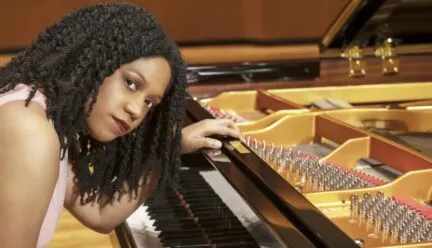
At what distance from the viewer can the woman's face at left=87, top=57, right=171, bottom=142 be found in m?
1.36

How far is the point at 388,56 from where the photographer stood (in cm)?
314

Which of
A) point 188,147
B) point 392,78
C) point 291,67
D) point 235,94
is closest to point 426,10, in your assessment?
point 392,78

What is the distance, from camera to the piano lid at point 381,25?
2.67 metres

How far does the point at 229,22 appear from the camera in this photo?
3709mm

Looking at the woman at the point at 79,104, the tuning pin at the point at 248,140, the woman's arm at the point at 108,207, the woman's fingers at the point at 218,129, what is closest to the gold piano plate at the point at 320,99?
the tuning pin at the point at 248,140

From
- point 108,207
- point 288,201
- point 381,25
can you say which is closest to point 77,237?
point 108,207

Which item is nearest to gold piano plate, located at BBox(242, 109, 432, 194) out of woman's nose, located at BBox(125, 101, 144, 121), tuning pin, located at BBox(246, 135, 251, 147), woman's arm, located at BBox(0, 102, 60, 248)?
tuning pin, located at BBox(246, 135, 251, 147)

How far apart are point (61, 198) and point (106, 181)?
0.73 ft

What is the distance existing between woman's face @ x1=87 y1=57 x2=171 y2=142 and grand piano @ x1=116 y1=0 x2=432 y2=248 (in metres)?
0.27

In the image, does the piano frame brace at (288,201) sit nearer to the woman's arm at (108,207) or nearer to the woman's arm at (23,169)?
the woman's arm at (108,207)

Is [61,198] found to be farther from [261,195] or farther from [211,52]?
[211,52]

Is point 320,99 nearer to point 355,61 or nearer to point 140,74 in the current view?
point 355,61

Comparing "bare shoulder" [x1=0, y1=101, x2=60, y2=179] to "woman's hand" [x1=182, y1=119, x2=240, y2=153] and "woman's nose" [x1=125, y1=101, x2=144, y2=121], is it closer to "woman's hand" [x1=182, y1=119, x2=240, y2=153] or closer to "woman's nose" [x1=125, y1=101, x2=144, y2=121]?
"woman's nose" [x1=125, y1=101, x2=144, y2=121]

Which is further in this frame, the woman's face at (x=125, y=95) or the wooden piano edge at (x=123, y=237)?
the wooden piano edge at (x=123, y=237)
